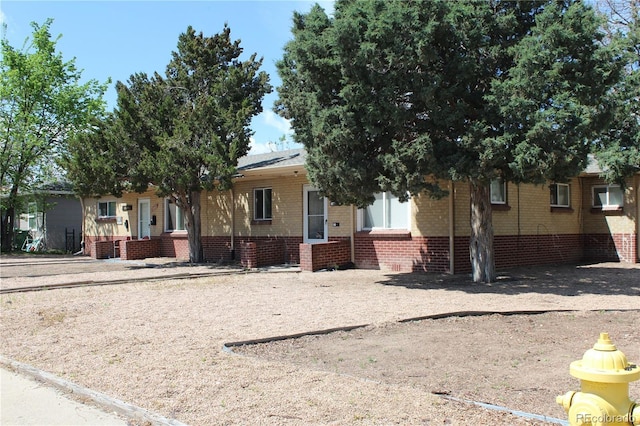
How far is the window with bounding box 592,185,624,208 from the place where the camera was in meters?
20.2

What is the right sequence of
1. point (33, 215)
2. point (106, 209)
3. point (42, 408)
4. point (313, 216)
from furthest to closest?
point (33, 215), point (106, 209), point (313, 216), point (42, 408)

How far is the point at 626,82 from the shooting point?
16.6m

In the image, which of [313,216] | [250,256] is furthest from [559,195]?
[250,256]

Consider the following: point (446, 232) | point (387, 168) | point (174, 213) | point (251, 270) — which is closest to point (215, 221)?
point (174, 213)

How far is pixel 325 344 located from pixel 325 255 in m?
9.18

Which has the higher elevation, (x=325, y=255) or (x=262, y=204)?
(x=262, y=204)

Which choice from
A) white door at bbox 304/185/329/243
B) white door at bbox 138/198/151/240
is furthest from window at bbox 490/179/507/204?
white door at bbox 138/198/151/240

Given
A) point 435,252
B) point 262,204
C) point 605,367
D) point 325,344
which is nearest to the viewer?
point 605,367

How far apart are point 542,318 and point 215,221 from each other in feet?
48.6

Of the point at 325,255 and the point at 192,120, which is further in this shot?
the point at 192,120

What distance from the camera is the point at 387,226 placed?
16469 mm

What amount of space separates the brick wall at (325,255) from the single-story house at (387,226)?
1.2 inches

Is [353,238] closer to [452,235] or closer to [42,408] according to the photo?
[452,235]

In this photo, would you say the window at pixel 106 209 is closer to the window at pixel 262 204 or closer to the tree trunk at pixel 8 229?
the tree trunk at pixel 8 229
